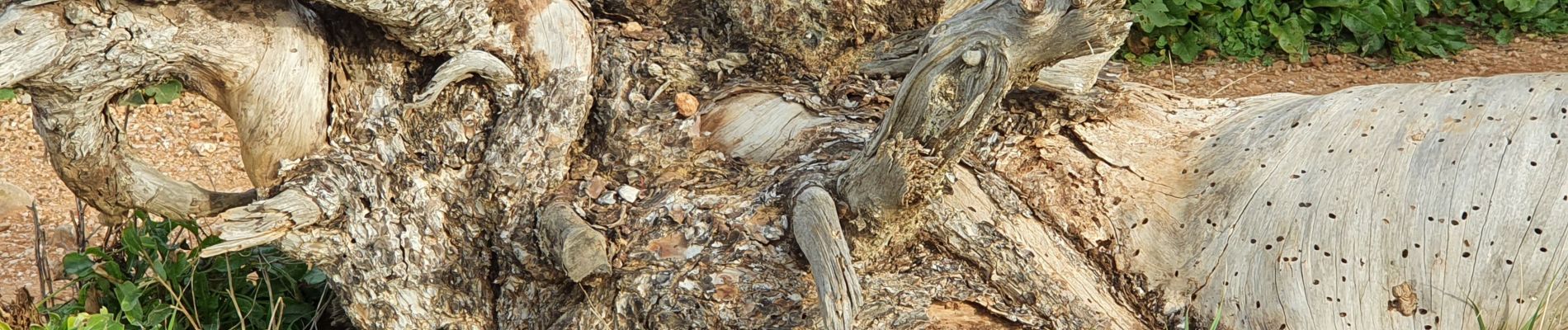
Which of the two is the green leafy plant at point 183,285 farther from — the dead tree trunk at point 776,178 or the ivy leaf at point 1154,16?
the ivy leaf at point 1154,16

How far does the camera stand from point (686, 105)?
2.83 m

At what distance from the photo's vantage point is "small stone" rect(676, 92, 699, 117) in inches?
111

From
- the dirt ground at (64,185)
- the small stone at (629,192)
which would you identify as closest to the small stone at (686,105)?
the small stone at (629,192)

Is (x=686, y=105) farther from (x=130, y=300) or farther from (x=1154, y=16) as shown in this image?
(x=1154, y=16)

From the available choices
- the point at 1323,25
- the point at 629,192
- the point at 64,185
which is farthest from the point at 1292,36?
the point at 64,185

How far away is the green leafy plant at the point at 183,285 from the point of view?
3.22 meters

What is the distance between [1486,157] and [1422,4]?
298cm

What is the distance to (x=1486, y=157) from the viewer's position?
2.61 m

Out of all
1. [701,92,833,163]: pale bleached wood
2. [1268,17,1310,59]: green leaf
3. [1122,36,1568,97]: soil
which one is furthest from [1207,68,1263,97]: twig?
[701,92,833,163]: pale bleached wood

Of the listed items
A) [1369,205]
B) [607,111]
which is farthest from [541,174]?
[1369,205]

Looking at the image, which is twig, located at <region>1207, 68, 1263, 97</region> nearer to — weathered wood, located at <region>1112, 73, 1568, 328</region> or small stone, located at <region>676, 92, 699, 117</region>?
weathered wood, located at <region>1112, 73, 1568, 328</region>

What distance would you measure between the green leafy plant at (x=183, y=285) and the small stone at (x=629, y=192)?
1094 mm

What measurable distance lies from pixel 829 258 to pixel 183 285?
198 cm

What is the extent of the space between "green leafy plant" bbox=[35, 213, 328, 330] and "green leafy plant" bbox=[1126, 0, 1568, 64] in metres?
3.59
